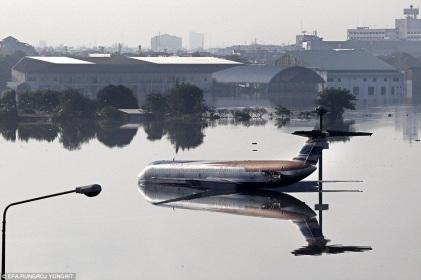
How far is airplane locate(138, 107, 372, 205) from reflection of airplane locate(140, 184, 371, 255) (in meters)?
0.87

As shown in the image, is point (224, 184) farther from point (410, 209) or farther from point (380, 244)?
point (380, 244)

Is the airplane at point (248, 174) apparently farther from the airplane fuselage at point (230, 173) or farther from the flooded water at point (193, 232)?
the flooded water at point (193, 232)

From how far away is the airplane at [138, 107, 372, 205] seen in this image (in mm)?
133375

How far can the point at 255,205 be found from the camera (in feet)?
418

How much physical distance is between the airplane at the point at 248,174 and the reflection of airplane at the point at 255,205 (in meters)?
0.87

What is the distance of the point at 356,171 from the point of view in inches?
6152

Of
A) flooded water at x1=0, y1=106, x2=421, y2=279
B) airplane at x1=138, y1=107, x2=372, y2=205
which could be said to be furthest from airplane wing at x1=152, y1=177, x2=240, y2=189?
flooded water at x1=0, y1=106, x2=421, y2=279

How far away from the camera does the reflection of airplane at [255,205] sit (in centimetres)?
11394

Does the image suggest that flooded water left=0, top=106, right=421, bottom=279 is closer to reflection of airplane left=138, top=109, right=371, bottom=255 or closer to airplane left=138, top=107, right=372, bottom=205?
reflection of airplane left=138, top=109, right=371, bottom=255

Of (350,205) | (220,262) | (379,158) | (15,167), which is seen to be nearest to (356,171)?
(379,158)

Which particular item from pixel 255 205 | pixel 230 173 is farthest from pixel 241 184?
pixel 255 205

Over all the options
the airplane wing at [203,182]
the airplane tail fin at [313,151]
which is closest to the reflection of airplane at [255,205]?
the airplane wing at [203,182]

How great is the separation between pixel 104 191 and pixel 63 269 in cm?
4321

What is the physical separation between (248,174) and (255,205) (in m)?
8.72
